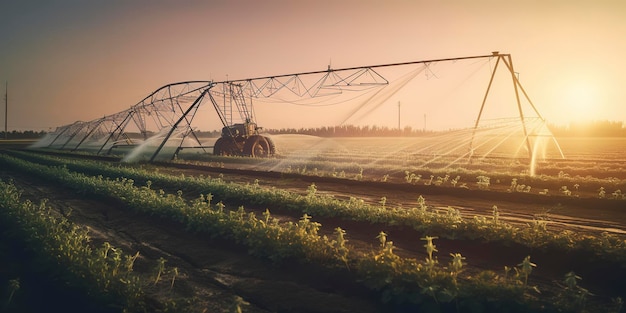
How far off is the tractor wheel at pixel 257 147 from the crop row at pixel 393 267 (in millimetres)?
19981

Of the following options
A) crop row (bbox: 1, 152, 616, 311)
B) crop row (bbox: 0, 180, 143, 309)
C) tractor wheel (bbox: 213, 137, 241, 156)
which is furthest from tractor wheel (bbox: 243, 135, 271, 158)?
crop row (bbox: 0, 180, 143, 309)

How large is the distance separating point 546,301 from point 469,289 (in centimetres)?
86

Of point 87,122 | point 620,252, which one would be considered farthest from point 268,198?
point 87,122

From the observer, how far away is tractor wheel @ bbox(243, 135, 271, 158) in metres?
30.1

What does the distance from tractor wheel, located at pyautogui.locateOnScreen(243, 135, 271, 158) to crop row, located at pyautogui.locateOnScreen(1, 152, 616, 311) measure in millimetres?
19981

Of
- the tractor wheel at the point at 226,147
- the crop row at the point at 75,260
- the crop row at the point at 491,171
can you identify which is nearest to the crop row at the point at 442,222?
the crop row at the point at 75,260

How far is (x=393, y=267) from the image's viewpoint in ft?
17.2

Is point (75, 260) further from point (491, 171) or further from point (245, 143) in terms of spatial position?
point (245, 143)

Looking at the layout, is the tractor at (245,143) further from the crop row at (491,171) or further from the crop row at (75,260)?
the crop row at (75,260)

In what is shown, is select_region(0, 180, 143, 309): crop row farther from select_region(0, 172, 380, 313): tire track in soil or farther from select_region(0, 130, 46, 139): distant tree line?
select_region(0, 130, 46, 139): distant tree line

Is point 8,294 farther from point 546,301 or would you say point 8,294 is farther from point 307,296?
point 546,301

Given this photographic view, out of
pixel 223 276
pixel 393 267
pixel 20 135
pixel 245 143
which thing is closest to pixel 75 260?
pixel 223 276

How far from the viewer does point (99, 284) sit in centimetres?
504

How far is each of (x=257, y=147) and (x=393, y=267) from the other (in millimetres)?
26091
